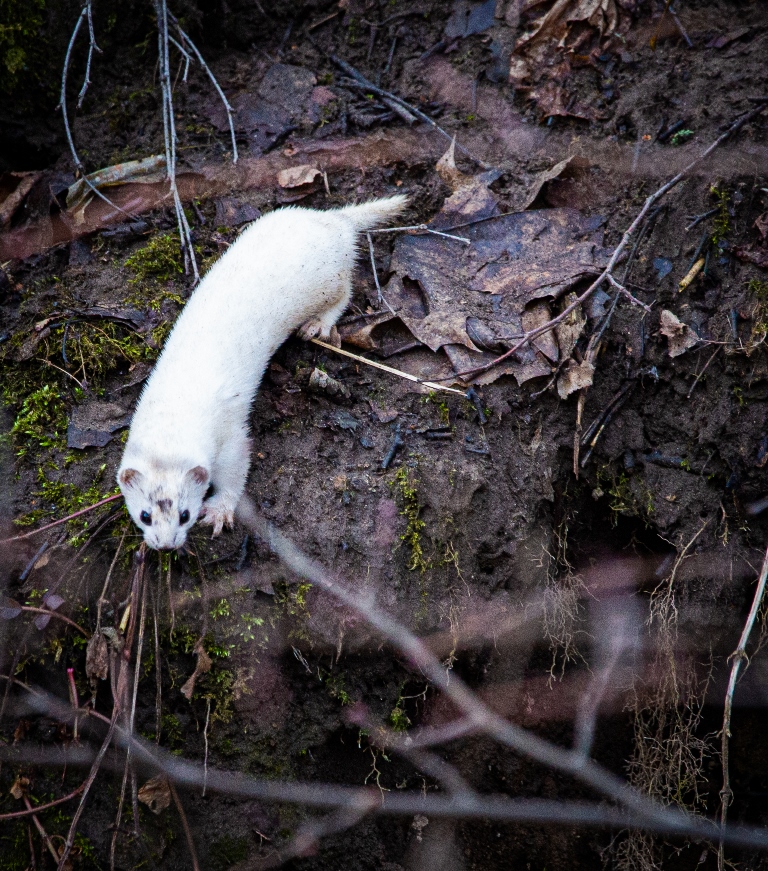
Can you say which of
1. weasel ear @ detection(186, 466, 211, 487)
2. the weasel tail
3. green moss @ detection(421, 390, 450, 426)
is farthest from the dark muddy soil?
weasel ear @ detection(186, 466, 211, 487)

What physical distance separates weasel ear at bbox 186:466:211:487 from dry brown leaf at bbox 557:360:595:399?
1.81 m

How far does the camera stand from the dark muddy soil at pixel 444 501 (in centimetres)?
309

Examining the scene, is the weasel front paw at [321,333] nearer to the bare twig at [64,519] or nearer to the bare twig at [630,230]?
the bare twig at [630,230]

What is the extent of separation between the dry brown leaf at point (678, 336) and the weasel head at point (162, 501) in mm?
2425

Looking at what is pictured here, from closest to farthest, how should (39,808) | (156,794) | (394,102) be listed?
(39,808), (156,794), (394,102)

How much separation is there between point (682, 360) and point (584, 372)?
0.51 metres

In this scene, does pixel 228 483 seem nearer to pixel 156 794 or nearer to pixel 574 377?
pixel 156 794

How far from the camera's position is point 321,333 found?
144 inches

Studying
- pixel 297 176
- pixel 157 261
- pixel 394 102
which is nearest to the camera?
pixel 157 261

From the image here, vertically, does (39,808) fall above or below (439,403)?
below

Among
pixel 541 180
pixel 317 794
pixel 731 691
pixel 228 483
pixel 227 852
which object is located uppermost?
pixel 541 180

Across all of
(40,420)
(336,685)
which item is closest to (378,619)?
(336,685)

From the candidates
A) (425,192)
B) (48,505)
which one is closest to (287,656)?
(48,505)

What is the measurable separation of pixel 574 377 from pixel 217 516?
190 cm
